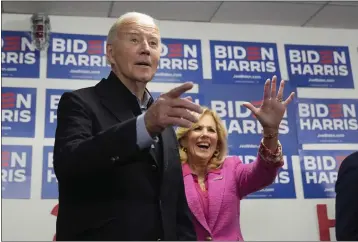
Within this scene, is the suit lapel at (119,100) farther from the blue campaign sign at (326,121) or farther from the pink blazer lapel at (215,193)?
the blue campaign sign at (326,121)

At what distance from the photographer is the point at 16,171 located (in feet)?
8.63

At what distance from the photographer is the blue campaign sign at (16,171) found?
2.60 metres

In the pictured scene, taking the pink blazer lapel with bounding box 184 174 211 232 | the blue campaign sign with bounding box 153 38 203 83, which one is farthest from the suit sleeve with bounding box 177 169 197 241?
the blue campaign sign with bounding box 153 38 203 83

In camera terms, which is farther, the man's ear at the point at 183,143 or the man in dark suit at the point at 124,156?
the man's ear at the point at 183,143

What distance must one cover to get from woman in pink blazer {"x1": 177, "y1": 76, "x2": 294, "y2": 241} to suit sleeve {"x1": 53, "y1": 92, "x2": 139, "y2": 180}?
0.67 metres

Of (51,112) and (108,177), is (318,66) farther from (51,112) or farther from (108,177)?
(108,177)

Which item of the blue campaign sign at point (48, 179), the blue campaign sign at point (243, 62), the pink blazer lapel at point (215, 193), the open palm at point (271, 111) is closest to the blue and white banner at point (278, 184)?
the blue campaign sign at point (243, 62)

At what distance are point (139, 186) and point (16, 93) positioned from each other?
Result: 2071 millimetres

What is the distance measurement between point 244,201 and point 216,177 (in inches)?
38.4

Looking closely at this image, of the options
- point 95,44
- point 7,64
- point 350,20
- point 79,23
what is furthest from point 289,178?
point 7,64

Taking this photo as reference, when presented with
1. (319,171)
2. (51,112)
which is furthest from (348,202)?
(51,112)

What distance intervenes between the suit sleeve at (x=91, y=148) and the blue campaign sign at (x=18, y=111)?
192 cm

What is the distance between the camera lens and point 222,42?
3143mm

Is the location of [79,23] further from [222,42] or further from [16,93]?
[222,42]
